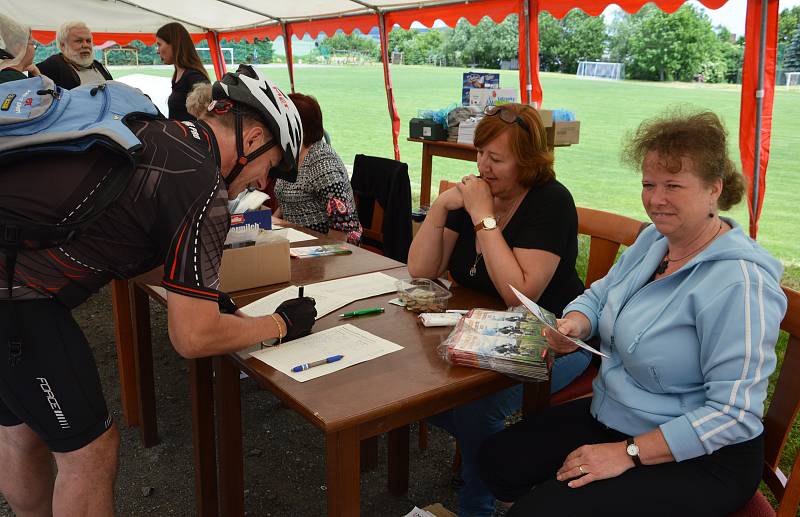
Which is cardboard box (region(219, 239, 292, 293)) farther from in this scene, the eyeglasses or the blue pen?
the eyeglasses

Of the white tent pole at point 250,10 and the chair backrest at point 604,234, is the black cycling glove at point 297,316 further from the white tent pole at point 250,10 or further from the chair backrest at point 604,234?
the white tent pole at point 250,10

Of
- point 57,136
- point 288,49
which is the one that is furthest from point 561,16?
point 288,49

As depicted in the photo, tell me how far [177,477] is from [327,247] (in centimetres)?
111

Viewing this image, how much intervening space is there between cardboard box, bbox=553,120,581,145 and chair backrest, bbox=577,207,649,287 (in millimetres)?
2272

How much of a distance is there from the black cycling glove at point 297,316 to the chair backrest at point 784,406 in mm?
1185

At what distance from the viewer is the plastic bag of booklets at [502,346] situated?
1.46 metres

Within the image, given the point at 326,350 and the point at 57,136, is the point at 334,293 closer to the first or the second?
the point at 326,350

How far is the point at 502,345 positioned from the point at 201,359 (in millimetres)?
956

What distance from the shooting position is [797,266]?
6.22m

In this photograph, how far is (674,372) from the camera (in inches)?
56.5

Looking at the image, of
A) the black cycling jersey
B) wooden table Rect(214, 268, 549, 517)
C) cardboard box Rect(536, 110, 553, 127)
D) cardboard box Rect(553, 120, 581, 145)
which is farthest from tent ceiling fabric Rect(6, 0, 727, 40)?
the black cycling jersey

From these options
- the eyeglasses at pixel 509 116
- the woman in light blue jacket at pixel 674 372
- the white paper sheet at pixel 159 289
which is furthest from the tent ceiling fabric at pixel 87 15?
the woman in light blue jacket at pixel 674 372

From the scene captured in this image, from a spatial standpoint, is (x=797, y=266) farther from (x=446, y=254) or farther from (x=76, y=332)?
(x=76, y=332)

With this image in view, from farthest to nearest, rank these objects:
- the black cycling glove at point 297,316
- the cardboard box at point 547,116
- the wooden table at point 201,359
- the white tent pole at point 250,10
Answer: the white tent pole at point 250,10
the cardboard box at point 547,116
the wooden table at point 201,359
the black cycling glove at point 297,316
